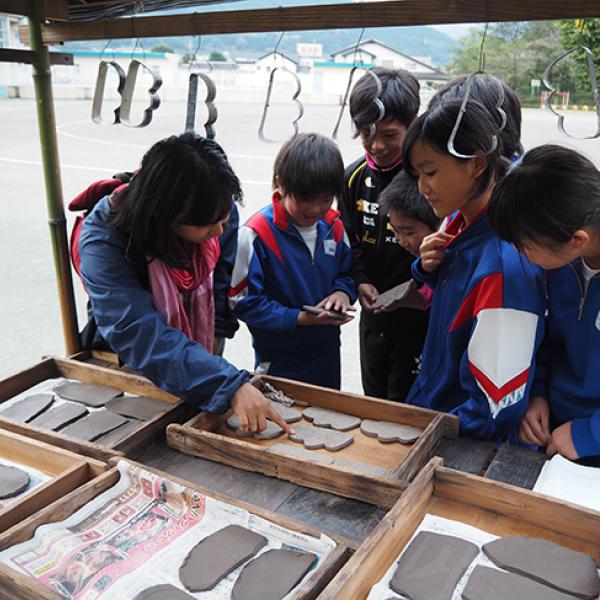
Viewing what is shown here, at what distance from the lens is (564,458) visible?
129 centimetres

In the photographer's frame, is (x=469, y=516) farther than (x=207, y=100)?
No

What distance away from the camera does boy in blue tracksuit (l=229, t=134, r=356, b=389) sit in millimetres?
1855

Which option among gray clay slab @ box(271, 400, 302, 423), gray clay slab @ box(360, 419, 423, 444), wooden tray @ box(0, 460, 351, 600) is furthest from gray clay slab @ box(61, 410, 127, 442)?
gray clay slab @ box(360, 419, 423, 444)

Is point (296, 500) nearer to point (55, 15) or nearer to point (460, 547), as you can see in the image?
point (460, 547)

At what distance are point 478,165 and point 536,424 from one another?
2.05 feet

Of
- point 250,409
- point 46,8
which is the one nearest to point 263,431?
point 250,409

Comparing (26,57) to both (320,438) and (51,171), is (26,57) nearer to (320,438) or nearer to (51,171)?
(51,171)

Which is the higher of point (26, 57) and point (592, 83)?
point (26, 57)

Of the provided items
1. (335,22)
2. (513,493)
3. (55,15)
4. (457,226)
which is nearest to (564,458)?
(513,493)

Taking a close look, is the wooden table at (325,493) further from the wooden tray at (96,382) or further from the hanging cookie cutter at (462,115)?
the hanging cookie cutter at (462,115)

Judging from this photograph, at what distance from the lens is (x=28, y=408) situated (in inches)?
61.6

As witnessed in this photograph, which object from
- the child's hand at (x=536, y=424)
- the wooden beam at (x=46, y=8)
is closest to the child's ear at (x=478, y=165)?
the child's hand at (x=536, y=424)

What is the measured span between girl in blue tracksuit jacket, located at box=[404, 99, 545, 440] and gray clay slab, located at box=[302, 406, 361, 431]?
207 mm

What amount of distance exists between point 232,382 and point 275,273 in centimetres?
65
